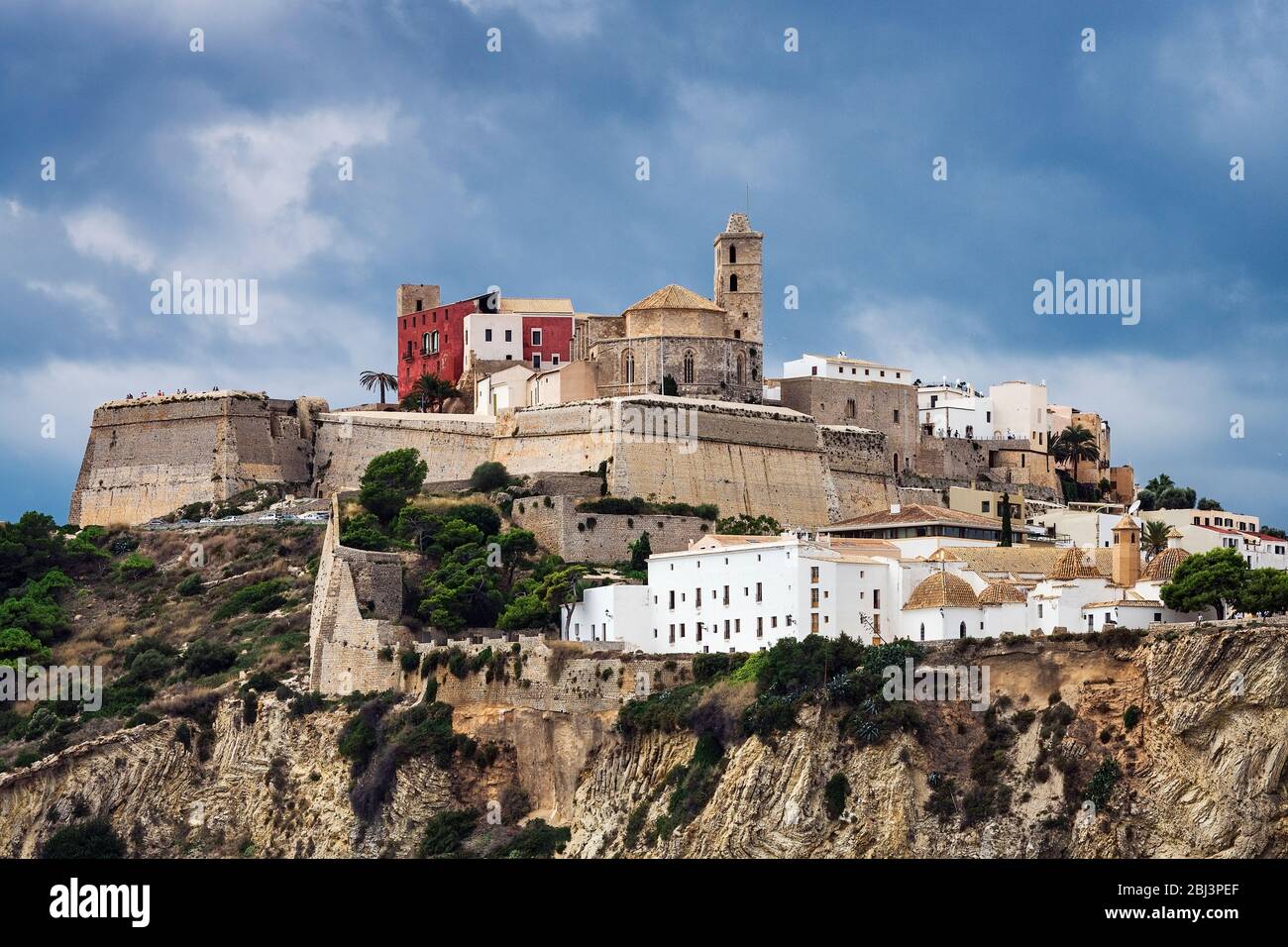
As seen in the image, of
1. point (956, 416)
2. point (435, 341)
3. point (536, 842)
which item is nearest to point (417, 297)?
point (435, 341)

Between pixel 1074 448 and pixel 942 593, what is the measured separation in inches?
1273

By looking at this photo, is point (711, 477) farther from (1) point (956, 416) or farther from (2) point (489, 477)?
(1) point (956, 416)

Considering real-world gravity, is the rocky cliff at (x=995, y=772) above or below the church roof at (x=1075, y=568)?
below

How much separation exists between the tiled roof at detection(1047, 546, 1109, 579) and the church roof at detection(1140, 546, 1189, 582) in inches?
45.9

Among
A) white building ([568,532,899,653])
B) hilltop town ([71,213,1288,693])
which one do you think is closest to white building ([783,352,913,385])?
hilltop town ([71,213,1288,693])

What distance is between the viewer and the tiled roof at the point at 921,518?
66.1m

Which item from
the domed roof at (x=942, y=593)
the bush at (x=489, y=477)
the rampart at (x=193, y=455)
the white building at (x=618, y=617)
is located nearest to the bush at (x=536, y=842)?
the white building at (x=618, y=617)

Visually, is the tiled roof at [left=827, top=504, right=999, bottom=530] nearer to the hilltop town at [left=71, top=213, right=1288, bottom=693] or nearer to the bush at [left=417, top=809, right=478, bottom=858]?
the hilltop town at [left=71, top=213, right=1288, bottom=693]

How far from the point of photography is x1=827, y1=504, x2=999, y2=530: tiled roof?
6606 centimetres

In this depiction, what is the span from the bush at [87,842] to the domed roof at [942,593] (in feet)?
73.3

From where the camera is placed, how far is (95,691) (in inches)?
2702

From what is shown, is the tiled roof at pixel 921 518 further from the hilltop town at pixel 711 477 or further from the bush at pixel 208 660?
the bush at pixel 208 660

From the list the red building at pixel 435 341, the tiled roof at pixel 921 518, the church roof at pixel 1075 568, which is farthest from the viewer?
the red building at pixel 435 341
